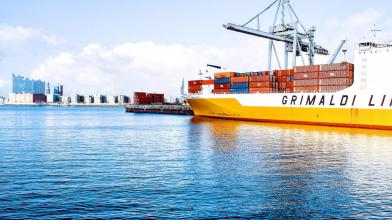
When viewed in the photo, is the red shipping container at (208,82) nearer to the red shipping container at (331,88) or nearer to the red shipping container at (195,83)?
the red shipping container at (195,83)

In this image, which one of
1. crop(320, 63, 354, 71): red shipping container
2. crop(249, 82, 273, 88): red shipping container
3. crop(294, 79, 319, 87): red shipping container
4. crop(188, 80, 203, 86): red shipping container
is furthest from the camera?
crop(188, 80, 203, 86): red shipping container

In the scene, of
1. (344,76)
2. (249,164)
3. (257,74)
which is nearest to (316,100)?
(344,76)

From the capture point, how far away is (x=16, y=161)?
22.8m

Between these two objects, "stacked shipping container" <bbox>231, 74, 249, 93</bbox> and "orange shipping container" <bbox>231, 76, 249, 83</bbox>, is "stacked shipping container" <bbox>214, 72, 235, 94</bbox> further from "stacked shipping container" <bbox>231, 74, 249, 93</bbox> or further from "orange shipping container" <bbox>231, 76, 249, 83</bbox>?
"stacked shipping container" <bbox>231, 74, 249, 93</bbox>

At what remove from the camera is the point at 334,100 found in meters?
50.6

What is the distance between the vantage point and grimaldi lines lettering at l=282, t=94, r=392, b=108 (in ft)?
152

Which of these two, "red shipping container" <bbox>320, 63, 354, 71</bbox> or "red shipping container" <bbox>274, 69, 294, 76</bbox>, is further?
"red shipping container" <bbox>274, 69, 294, 76</bbox>

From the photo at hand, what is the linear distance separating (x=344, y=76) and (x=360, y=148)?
2442 centimetres

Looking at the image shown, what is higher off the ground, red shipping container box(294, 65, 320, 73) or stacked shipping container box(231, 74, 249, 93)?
red shipping container box(294, 65, 320, 73)

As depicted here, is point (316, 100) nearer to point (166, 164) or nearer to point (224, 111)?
point (224, 111)

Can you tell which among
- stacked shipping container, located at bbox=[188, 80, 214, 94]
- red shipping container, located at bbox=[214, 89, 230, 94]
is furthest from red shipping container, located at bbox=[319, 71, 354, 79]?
stacked shipping container, located at bbox=[188, 80, 214, 94]

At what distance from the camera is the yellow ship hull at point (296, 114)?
47.0 m

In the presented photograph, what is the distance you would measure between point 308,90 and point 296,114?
3764 mm

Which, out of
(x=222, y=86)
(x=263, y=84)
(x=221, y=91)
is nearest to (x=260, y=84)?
(x=263, y=84)
